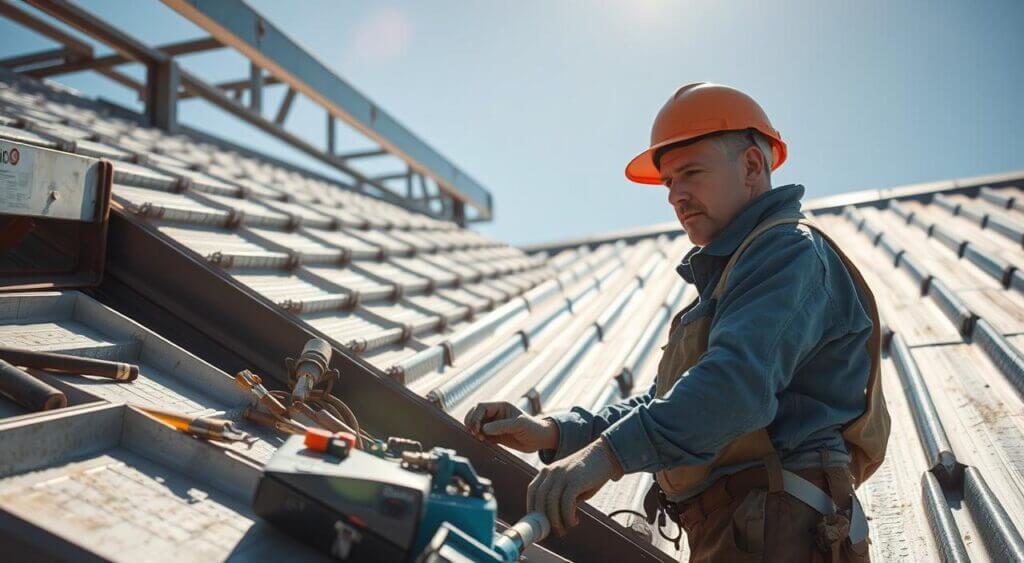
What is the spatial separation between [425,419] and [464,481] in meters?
1.02

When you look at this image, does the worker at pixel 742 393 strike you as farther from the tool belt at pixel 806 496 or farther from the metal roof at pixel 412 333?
the metal roof at pixel 412 333

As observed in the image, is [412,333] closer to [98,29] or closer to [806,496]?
[806,496]

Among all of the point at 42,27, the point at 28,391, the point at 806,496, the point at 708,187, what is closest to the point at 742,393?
the point at 806,496

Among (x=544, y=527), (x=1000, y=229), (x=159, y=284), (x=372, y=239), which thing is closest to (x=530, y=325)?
(x=372, y=239)

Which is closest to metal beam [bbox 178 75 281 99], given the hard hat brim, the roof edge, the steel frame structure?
the steel frame structure

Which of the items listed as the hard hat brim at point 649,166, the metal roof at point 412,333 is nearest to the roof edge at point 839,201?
the metal roof at point 412,333

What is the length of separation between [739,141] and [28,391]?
190 centimetres

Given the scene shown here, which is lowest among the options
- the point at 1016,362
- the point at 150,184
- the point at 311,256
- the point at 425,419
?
the point at 425,419

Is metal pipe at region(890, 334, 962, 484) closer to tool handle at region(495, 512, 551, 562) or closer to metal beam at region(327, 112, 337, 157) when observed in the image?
tool handle at region(495, 512, 551, 562)

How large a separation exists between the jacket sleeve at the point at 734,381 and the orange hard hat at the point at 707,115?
0.48 m

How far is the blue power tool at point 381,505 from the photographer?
1.26 metres

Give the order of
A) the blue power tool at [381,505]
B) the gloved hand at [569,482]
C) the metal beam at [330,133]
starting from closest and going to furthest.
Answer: the blue power tool at [381,505] → the gloved hand at [569,482] → the metal beam at [330,133]

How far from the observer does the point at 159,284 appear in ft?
8.41

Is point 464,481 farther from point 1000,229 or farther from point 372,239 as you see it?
point 1000,229
